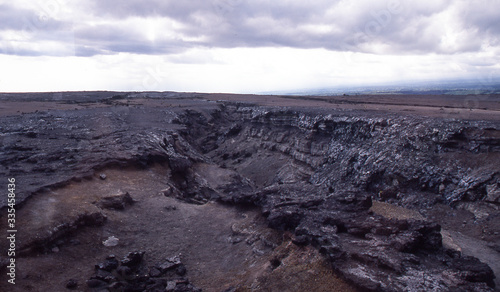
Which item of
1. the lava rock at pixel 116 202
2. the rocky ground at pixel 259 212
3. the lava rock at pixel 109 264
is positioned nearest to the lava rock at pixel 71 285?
the rocky ground at pixel 259 212

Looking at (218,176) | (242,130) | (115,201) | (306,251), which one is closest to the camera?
(306,251)

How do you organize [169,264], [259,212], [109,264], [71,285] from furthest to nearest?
[259,212] < [169,264] < [109,264] < [71,285]

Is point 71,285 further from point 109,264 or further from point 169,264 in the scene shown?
point 169,264

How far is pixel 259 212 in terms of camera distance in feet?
49.6

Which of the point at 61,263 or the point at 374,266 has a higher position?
the point at 374,266

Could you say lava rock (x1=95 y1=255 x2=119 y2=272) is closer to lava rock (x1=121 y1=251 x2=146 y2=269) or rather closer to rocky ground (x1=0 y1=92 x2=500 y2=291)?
rocky ground (x1=0 y1=92 x2=500 y2=291)

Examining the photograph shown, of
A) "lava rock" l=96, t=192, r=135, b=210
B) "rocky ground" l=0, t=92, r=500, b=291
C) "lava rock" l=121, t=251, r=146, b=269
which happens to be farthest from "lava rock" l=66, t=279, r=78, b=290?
"lava rock" l=96, t=192, r=135, b=210

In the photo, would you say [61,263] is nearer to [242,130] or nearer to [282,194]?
[282,194]

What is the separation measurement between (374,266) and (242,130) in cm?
3179

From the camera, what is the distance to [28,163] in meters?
18.8

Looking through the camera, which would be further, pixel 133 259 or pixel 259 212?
pixel 259 212

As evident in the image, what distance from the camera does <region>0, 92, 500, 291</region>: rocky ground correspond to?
10.0 m

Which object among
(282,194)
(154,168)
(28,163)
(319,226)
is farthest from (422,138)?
(28,163)

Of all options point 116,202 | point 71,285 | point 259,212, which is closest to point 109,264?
point 71,285
